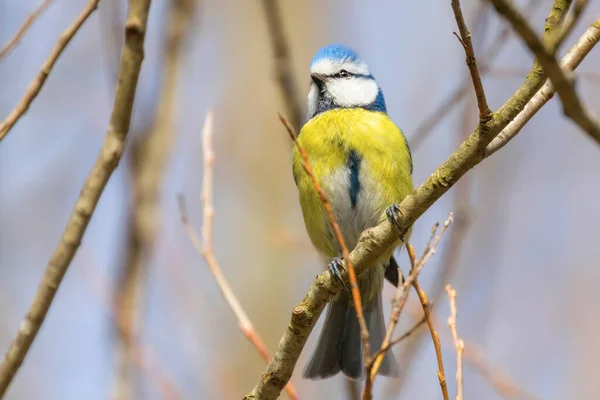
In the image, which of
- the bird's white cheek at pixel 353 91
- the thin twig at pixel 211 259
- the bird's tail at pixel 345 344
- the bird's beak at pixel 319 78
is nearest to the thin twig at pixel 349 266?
the thin twig at pixel 211 259

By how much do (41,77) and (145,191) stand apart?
65.1 inches

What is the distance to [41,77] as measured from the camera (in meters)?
2.14

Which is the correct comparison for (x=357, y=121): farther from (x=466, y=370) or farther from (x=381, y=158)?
(x=466, y=370)

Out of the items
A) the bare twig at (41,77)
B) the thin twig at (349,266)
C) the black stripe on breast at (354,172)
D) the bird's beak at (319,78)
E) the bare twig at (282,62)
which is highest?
the bird's beak at (319,78)

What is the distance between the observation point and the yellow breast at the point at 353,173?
147 inches

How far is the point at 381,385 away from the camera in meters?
5.47

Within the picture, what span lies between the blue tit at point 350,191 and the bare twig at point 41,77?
5.71ft

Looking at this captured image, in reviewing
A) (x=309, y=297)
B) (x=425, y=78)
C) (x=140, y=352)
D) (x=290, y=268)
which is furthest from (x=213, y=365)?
(x=309, y=297)

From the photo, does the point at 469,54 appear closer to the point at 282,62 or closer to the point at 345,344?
the point at 282,62

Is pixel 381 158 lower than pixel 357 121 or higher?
lower

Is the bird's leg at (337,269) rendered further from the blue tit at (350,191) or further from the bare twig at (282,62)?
the bare twig at (282,62)

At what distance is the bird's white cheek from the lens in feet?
13.9

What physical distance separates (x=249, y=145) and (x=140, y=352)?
414 centimetres

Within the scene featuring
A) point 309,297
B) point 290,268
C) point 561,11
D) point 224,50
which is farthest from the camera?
point 224,50
